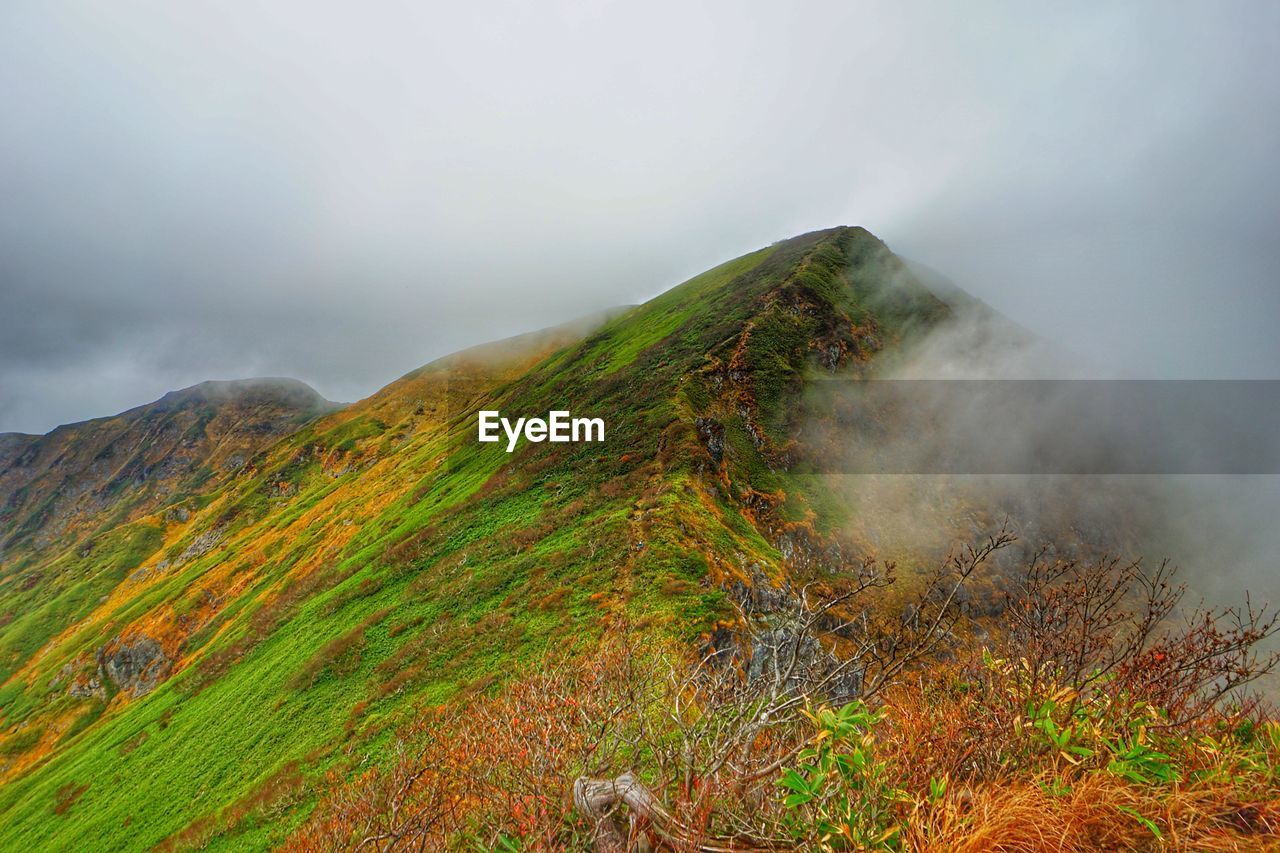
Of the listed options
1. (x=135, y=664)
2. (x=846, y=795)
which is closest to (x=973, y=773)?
(x=846, y=795)

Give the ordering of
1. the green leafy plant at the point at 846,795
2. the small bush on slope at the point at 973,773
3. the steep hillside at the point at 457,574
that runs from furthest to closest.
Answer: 1. the steep hillside at the point at 457,574
2. the green leafy plant at the point at 846,795
3. the small bush on slope at the point at 973,773

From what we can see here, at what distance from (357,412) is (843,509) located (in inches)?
5041

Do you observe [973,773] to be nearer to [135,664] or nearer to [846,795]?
[846,795]

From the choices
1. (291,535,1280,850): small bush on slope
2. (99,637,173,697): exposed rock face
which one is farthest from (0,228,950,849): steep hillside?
(291,535,1280,850): small bush on slope

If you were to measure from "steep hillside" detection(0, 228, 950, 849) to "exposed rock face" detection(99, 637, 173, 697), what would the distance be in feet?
1.09

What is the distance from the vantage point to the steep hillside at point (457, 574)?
19828 millimetres

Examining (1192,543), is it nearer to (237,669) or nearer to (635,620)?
(635,620)

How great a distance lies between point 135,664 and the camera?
56125mm

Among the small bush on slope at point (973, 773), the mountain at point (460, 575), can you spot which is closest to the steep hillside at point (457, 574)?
the mountain at point (460, 575)

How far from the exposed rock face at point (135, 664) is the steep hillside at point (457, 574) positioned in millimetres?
333

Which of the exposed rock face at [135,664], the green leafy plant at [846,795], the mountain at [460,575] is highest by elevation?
the green leafy plant at [846,795]

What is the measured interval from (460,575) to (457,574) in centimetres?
44

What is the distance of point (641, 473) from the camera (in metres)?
30.5

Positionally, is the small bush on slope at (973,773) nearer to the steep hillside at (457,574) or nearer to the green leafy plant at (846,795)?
the green leafy plant at (846,795)
